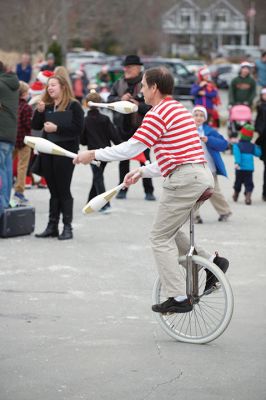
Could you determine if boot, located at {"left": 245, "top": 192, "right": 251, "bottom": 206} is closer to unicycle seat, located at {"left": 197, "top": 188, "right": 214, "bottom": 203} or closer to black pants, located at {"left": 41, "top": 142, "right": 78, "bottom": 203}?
black pants, located at {"left": 41, "top": 142, "right": 78, "bottom": 203}

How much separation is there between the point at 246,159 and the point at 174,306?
7.50 metres

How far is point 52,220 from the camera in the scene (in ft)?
38.2

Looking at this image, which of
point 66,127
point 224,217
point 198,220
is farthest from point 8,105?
point 224,217

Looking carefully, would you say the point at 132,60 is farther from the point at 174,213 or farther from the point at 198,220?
the point at 174,213

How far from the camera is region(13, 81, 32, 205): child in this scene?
14.1m

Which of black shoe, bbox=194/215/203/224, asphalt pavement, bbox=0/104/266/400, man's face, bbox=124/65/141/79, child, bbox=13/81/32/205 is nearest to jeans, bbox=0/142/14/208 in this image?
asphalt pavement, bbox=0/104/266/400

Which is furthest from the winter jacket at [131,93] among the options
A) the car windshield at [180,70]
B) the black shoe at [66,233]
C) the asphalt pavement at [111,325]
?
the car windshield at [180,70]

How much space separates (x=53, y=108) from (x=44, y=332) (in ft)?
14.3

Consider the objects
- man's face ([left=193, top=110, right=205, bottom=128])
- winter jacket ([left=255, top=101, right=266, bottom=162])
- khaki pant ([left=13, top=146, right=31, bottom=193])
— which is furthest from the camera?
winter jacket ([left=255, top=101, right=266, bottom=162])

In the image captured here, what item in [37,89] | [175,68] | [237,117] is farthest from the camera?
[175,68]

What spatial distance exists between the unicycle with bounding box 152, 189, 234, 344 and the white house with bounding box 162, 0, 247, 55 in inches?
3296

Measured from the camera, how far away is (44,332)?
7.58 m

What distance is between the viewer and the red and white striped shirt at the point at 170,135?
707 centimetres

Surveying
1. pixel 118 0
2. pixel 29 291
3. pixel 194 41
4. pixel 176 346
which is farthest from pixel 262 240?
pixel 194 41
